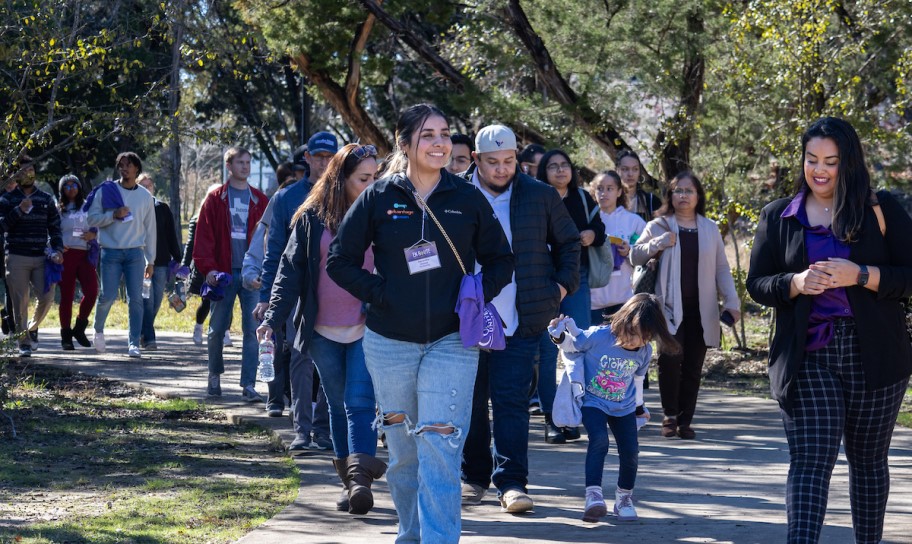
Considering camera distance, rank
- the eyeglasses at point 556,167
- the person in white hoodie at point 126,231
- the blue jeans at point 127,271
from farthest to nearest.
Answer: the blue jeans at point 127,271, the person in white hoodie at point 126,231, the eyeglasses at point 556,167

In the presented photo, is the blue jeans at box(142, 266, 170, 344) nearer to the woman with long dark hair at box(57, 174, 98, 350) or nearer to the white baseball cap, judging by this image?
the woman with long dark hair at box(57, 174, 98, 350)

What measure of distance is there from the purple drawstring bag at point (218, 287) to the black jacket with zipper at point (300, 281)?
3491mm

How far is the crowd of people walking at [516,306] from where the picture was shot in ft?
16.6

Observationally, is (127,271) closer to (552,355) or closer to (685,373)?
(552,355)

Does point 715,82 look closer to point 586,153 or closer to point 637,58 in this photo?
point 637,58

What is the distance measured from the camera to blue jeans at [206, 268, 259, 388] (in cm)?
1038

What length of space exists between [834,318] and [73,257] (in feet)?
35.2

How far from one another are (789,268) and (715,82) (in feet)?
30.8

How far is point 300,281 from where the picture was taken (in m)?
6.89

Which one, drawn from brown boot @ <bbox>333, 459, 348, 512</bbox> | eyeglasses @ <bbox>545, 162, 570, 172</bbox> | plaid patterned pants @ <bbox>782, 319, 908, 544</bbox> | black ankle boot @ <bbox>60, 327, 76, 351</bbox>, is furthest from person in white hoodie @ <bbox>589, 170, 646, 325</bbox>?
black ankle boot @ <bbox>60, 327, 76, 351</bbox>

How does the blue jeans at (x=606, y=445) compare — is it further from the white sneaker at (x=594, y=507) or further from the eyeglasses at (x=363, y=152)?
the eyeglasses at (x=363, y=152)

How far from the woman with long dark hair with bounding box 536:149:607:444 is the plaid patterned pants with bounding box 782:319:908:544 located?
3.69 meters

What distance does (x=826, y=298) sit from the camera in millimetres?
5098

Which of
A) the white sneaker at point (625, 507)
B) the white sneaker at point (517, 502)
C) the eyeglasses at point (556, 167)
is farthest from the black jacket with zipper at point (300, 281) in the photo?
the eyeglasses at point (556, 167)
